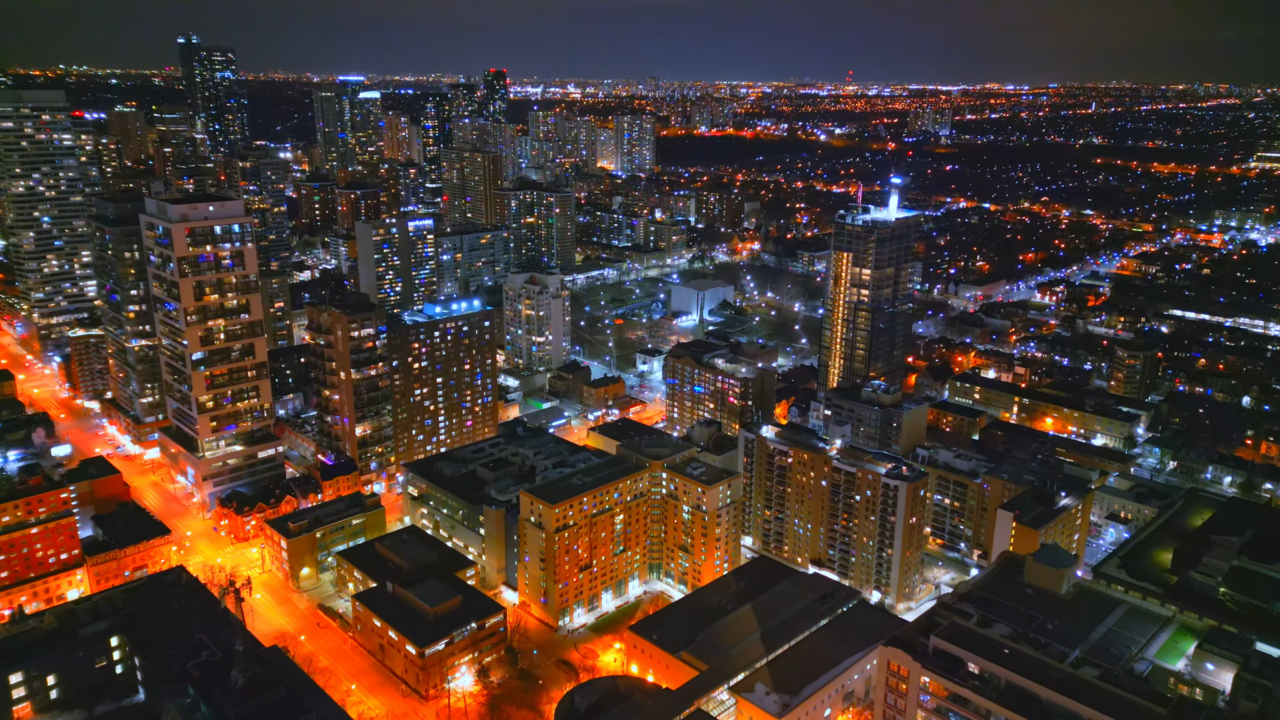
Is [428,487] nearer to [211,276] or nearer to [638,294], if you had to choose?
[211,276]

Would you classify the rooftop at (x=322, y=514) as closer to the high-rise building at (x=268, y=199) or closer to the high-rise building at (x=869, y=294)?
the high-rise building at (x=869, y=294)

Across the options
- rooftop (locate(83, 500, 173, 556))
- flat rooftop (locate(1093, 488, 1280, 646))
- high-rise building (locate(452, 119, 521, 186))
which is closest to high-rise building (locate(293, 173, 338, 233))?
high-rise building (locate(452, 119, 521, 186))

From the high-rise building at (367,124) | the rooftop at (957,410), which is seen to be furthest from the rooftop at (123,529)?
the high-rise building at (367,124)

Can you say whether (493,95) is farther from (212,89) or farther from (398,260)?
(398,260)

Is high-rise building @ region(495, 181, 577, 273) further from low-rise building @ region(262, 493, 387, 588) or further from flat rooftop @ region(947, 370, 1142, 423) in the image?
low-rise building @ region(262, 493, 387, 588)

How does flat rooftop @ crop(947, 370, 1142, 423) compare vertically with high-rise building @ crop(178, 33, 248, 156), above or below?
below

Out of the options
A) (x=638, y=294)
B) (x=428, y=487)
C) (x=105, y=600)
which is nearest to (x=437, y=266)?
(x=638, y=294)

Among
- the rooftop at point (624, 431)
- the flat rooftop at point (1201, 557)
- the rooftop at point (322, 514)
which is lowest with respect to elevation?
the rooftop at point (322, 514)
